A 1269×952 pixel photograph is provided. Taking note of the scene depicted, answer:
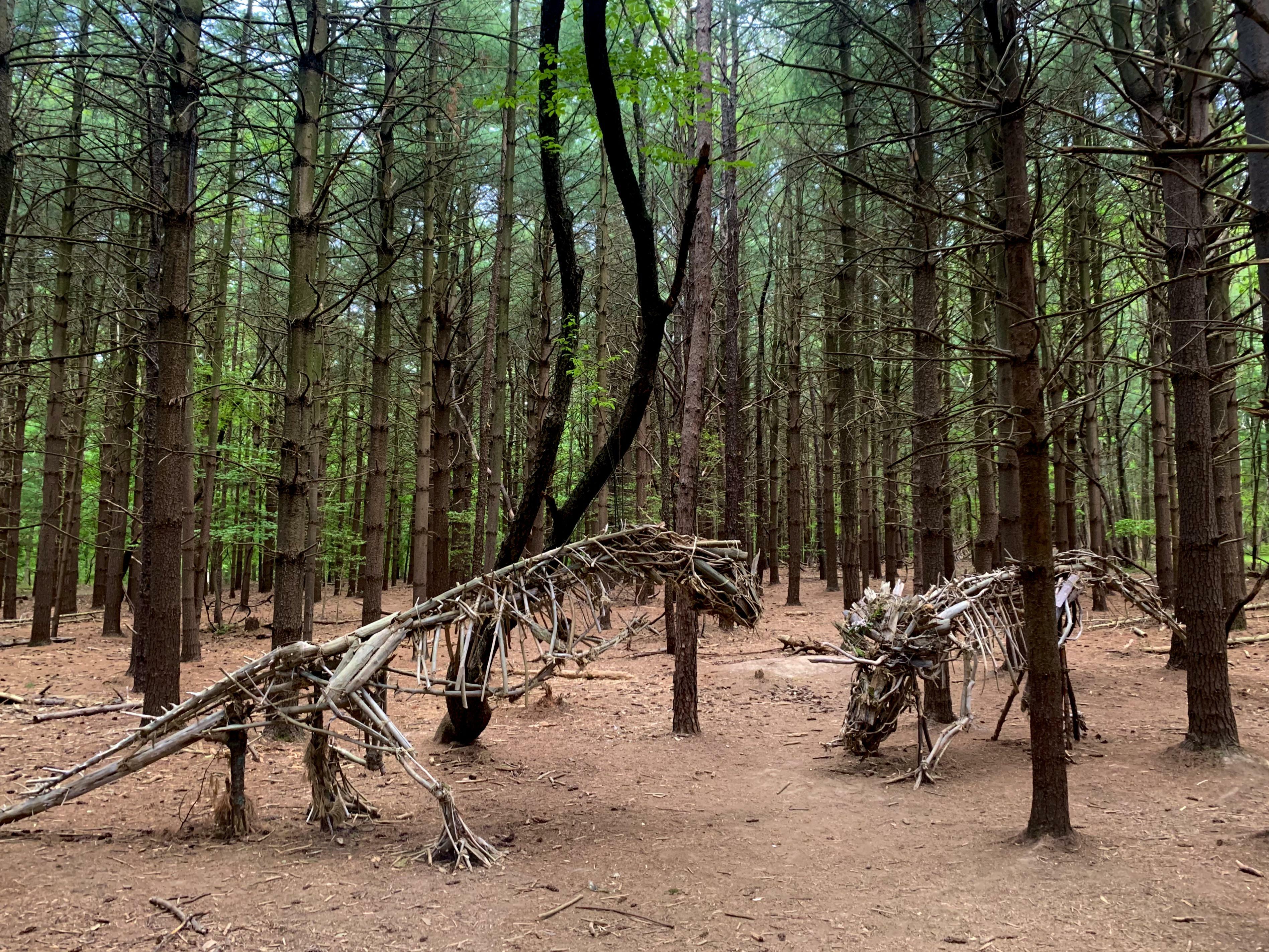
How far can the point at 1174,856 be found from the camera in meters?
4.46

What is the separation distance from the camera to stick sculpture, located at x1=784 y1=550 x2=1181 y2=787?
6441mm

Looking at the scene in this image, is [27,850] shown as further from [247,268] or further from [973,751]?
[247,268]

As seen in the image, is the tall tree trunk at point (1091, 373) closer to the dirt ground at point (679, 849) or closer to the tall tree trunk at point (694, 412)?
the dirt ground at point (679, 849)

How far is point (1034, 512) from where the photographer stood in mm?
4613

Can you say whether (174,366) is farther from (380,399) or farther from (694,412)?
(694,412)

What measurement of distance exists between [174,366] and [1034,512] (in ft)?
24.2

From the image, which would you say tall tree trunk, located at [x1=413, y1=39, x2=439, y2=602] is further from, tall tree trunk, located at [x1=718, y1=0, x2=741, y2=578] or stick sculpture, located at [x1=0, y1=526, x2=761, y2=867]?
stick sculpture, located at [x1=0, y1=526, x2=761, y2=867]

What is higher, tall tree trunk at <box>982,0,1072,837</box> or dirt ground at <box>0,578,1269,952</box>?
tall tree trunk at <box>982,0,1072,837</box>

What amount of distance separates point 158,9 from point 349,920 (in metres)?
7.41

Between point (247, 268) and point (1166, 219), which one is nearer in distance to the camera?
point (1166, 219)

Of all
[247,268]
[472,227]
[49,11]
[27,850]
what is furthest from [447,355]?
[27,850]

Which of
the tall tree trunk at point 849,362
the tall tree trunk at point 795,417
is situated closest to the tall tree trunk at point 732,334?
the tall tree trunk at point 849,362

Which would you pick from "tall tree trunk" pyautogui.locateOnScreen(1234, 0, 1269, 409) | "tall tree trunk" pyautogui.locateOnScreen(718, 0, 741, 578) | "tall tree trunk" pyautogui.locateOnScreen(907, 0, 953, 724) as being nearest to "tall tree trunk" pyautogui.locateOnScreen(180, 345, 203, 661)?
"tall tree trunk" pyautogui.locateOnScreen(718, 0, 741, 578)

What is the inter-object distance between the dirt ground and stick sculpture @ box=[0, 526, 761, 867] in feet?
0.99
